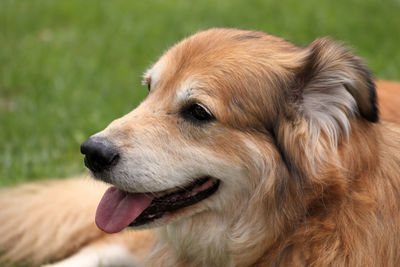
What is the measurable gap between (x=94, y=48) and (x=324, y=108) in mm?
5915

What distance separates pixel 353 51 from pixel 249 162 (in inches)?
33.1

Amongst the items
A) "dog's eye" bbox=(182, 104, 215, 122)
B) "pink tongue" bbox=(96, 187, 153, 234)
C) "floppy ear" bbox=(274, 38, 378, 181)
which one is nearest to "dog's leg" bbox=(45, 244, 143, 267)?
"pink tongue" bbox=(96, 187, 153, 234)

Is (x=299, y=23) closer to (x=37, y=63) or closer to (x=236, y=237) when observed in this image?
(x=37, y=63)

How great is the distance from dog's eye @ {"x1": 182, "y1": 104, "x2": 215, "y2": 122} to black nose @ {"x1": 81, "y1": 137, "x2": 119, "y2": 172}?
1.46ft

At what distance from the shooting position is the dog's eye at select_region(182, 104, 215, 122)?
2.96m

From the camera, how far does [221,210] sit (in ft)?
9.96

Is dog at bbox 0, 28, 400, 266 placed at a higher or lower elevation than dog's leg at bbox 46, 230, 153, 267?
higher

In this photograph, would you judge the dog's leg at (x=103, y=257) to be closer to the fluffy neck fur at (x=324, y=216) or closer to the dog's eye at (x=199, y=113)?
the fluffy neck fur at (x=324, y=216)

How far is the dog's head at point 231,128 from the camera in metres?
2.88

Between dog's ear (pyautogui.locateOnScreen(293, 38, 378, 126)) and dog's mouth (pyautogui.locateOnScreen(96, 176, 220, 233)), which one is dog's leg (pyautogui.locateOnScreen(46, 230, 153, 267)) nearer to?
dog's mouth (pyautogui.locateOnScreen(96, 176, 220, 233))

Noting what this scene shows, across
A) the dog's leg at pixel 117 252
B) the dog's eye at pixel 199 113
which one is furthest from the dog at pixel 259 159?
the dog's leg at pixel 117 252

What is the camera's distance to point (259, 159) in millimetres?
2885

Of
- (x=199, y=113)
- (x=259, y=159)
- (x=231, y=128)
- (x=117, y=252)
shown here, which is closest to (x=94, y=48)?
(x=117, y=252)

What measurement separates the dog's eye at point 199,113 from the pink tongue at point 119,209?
1.63 feet
